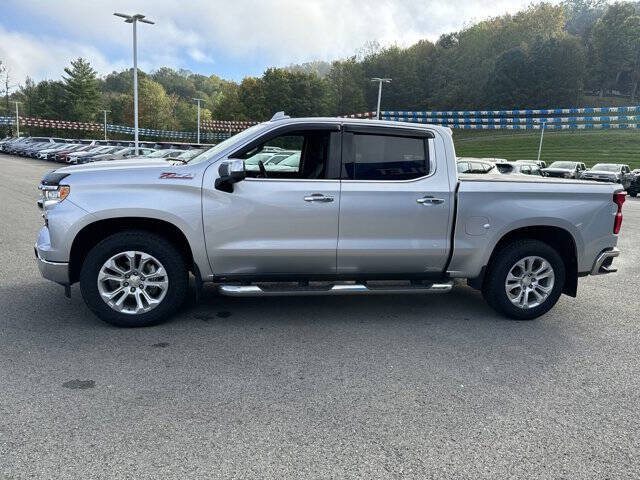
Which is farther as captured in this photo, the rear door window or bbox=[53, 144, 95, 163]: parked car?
bbox=[53, 144, 95, 163]: parked car

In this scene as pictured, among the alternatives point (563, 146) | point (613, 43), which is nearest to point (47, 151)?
point (563, 146)

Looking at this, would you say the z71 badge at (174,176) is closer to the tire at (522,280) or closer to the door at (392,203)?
the door at (392,203)

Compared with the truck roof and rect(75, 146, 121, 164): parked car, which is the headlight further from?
rect(75, 146, 121, 164): parked car

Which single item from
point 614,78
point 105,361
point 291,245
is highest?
point 614,78

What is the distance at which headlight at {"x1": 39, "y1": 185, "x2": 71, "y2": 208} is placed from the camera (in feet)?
14.6

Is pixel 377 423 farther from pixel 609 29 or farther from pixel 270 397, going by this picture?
pixel 609 29

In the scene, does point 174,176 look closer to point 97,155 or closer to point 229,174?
point 229,174

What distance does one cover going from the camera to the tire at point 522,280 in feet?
16.8

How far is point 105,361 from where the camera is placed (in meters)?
3.94

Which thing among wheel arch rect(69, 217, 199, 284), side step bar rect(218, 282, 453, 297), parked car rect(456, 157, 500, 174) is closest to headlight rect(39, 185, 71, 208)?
wheel arch rect(69, 217, 199, 284)

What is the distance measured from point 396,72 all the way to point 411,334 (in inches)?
3736

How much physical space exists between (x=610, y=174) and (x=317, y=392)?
1068 inches

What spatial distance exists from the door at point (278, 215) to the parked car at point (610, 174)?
24.7 metres

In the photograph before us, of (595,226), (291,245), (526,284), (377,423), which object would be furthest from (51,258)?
(595,226)
